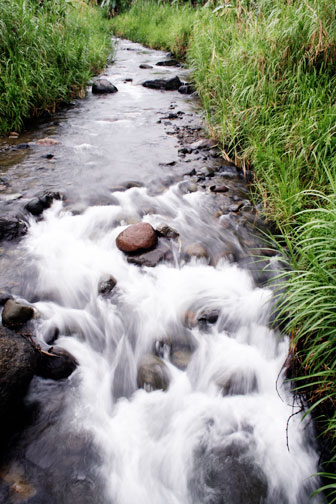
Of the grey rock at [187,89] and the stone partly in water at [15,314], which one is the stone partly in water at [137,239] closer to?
the stone partly in water at [15,314]

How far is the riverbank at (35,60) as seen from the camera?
15.6 ft

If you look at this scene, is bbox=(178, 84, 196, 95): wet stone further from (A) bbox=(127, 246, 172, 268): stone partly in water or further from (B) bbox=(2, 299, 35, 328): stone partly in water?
(B) bbox=(2, 299, 35, 328): stone partly in water

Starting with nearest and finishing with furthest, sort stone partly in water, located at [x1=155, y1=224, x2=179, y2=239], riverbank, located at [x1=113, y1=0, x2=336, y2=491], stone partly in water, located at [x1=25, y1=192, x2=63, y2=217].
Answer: riverbank, located at [x1=113, y1=0, x2=336, y2=491] < stone partly in water, located at [x1=155, y1=224, x2=179, y2=239] < stone partly in water, located at [x1=25, y1=192, x2=63, y2=217]

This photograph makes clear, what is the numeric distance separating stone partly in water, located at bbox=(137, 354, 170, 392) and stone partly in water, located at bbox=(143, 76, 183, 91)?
775 centimetres

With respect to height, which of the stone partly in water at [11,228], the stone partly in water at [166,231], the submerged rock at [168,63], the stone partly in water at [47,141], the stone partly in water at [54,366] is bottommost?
the stone partly in water at [54,366]

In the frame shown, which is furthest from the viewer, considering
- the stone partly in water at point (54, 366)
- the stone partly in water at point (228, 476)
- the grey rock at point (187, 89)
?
the grey rock at point (187, 89)

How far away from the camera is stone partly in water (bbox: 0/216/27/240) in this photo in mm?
2996

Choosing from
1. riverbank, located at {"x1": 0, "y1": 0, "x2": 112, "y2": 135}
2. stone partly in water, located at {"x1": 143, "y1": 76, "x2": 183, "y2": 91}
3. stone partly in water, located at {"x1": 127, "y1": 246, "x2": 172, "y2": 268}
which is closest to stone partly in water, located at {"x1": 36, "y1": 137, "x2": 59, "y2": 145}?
riverbank, located at {"x1": 0, "y1": 0, "x2": 112, "y2": 135}

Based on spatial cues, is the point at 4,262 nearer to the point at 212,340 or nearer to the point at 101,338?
the point at 101,338

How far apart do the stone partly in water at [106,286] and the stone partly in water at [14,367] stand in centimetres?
85

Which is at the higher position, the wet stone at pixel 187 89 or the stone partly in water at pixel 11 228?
the wet stone at pixel 187 89

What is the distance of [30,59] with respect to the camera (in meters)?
5.07

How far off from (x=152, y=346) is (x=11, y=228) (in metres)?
1.85

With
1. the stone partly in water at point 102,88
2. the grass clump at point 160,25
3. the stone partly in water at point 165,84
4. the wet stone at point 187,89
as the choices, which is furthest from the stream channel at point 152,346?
the grass clump at point 160,25
